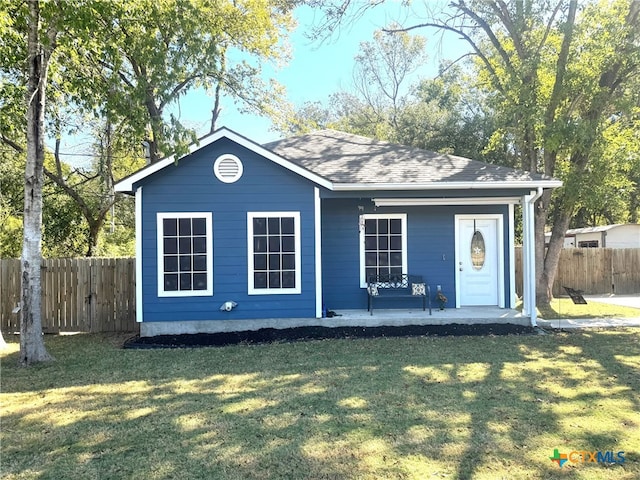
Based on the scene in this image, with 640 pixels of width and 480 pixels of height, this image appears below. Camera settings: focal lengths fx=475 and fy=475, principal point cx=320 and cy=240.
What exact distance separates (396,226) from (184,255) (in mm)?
4580

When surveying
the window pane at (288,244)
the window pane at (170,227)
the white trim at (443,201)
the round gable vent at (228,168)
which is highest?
the round gable vent at (228,168)

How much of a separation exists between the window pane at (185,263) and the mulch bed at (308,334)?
122cm

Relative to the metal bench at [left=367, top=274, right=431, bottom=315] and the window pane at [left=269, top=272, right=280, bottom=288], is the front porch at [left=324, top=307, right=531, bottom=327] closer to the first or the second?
the metal bench at [left=367, top=274, right=431, bottom=315]

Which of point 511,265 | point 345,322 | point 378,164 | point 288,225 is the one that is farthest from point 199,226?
point 511,265

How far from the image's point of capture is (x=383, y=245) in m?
10.5

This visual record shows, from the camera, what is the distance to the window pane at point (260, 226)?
30.1 feet

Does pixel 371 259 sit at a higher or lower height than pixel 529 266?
higher

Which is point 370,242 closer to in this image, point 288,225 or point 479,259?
point 288,225

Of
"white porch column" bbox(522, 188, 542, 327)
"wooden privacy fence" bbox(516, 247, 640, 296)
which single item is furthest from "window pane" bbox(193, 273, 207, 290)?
"wooden privacy fence" bbox(516, 247, 640, 296)

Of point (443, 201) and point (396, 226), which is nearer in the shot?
point (443, 201)

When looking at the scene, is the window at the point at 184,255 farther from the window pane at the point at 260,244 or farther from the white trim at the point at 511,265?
the white trim at the point at 511,265

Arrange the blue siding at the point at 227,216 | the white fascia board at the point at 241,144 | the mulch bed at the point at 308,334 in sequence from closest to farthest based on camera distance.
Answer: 1. the mulch bed at the point at 308,334
2. the white fascia board at the point at 241,144
3. the blue siding at the point at 227,216

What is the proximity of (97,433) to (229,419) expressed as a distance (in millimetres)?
1164

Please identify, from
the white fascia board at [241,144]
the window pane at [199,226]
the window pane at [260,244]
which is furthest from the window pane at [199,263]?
the white fascia board at [241,144]
